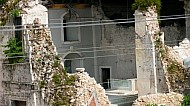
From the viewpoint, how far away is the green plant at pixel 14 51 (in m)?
27.3

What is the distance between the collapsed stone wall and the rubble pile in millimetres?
1538

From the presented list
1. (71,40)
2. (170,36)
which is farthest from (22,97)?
(170,36)

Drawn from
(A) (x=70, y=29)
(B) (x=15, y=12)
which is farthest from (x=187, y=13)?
(B) (x=15, y=12)

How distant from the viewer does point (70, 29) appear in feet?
106

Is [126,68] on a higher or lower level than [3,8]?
lower

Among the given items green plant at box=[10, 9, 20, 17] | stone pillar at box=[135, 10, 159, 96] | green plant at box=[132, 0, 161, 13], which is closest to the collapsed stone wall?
green plant at box=[10, 9, 20, 17]

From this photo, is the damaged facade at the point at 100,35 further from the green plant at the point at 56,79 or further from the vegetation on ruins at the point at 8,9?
the green plant at the point at 56,79

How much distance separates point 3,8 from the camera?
2820 cm

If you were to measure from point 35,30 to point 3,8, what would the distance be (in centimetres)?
249

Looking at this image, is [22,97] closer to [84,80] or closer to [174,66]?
[84,80]

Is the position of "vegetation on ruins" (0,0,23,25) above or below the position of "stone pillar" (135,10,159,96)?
above

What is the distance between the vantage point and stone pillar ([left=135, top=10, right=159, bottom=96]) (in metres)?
26.1

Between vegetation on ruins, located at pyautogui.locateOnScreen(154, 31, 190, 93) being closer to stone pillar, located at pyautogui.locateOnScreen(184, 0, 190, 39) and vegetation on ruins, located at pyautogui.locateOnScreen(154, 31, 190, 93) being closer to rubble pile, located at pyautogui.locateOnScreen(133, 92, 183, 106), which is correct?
rubble pile, located at pyautogui.locateOnScreen(133, 92, 183, 106)

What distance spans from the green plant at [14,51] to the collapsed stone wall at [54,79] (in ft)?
2.65
